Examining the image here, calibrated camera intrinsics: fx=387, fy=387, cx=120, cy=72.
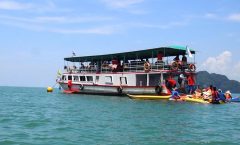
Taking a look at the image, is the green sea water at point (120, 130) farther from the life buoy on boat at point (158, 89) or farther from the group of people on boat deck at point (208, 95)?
the life buoy on boat at point (158, 89)

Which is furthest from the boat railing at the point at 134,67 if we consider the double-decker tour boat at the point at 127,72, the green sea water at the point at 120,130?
the green sea water at the point at 120,130

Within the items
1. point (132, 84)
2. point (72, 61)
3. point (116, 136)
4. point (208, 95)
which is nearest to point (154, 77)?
point (132, 84)

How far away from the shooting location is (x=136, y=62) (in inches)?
1631

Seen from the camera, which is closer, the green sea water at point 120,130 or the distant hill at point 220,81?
the green sea water at point 120,130

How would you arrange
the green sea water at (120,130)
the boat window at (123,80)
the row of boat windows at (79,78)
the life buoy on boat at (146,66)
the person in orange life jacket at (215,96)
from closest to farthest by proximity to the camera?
1. the green sea water at (120,130)
2. the person in orange life jacket at (215,96)
3. the life buoy on boat at (146,66)
4. the boat window at (123,80)
5. the row of boat windows at (79,78)

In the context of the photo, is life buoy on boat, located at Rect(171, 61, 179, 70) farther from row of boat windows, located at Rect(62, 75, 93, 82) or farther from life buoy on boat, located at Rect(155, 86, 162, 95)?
row of boat windows, located at Rect(62, 75, 93, 82)

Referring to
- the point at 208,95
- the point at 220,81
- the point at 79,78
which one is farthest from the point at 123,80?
the point at 220,81

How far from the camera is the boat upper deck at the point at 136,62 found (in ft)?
120

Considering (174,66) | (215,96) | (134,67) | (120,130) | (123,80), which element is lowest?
(120,130)

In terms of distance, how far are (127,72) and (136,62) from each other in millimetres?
1512

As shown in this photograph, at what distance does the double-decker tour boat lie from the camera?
120 ft

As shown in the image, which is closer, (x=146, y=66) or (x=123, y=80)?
(x=146, y=66)

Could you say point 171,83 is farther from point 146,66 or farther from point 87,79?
point 87,79

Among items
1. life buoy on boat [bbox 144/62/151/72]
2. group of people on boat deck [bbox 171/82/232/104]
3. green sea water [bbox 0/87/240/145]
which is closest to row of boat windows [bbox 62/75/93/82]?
life buoy on boat [bbox 144/62/151/72]
